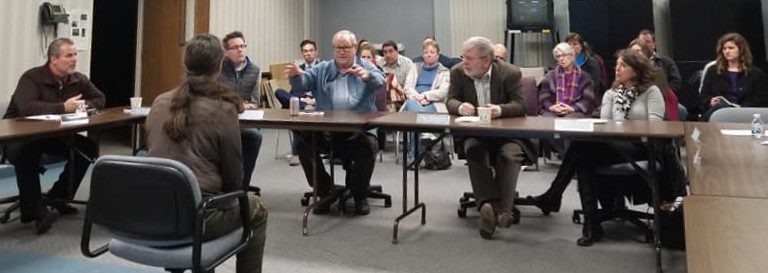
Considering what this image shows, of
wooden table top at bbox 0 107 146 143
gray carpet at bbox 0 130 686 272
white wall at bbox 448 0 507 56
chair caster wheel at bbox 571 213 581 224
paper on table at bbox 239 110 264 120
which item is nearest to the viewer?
wooden table top at bbox 0 107 146 143

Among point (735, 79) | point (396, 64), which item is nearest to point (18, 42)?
point (396, 64)

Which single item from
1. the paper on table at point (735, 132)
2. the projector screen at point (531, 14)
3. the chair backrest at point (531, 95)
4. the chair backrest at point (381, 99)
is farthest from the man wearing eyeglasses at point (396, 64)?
the paper on table at point (735, 132)

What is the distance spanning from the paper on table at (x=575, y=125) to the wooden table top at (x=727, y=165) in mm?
407

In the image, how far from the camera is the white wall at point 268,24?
282 inches

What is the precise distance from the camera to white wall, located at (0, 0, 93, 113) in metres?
4.45

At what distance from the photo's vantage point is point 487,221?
9.72 feet

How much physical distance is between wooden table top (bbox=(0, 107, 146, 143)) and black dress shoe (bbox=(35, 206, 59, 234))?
1.70ft

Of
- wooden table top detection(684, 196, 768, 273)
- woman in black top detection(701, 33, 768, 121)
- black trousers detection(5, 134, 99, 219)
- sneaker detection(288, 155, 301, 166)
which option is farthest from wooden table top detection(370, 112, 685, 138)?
sneaker detection(288, 155, 301, 166)

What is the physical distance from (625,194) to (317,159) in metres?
1.71

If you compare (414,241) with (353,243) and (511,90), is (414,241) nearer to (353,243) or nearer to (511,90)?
(353,243)

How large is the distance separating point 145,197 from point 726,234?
4.63ft

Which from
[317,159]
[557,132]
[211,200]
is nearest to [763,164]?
[557,132]

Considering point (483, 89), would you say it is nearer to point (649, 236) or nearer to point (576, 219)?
point (576, 219)

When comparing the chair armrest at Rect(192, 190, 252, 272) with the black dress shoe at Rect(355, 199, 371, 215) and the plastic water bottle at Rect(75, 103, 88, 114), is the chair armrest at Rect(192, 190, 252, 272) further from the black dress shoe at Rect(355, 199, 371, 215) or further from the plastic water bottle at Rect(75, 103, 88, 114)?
the plastic water bottle at Rect(75, 103, 88, 114)
